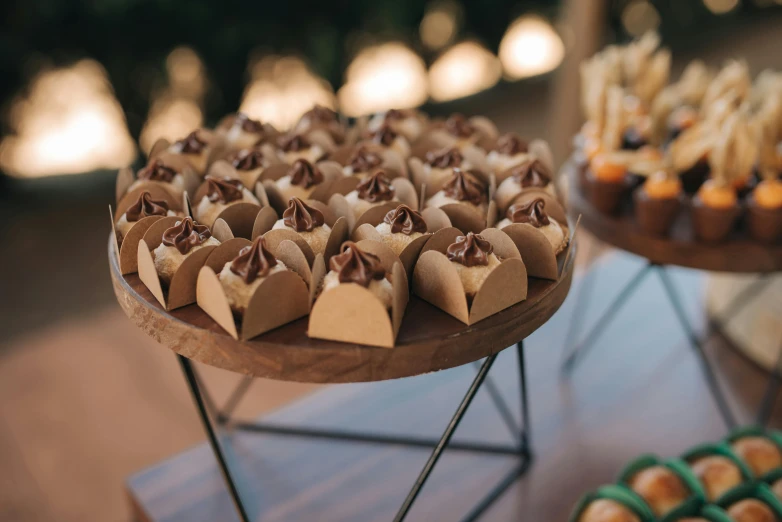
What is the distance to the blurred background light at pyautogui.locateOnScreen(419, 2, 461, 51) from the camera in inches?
163

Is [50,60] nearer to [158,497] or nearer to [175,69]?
[175,69]

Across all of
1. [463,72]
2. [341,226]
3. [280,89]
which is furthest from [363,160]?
[463,72]

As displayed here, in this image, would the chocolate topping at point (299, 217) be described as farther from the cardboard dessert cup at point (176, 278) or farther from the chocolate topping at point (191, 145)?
the chocolate topping at point (191, 145)

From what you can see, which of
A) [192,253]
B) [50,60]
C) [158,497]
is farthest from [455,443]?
[50,60]

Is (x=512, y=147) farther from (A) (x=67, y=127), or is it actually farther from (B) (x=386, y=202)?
(A) (x=67, y=127)

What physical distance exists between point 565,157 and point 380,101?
3.91ft

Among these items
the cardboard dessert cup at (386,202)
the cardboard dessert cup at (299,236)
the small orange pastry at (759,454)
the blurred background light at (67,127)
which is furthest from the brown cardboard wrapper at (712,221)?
the blurred background light at (67,127)

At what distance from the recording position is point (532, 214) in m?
1.15

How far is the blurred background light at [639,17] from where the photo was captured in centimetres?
521

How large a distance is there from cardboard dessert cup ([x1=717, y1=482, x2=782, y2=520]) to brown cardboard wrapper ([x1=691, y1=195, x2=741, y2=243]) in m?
0.50

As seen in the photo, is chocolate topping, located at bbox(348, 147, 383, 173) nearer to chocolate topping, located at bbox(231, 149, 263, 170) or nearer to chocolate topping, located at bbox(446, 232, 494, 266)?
chocolate topping, located at bbox(231, 149, 263, 170)

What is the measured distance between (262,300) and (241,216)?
0.27m

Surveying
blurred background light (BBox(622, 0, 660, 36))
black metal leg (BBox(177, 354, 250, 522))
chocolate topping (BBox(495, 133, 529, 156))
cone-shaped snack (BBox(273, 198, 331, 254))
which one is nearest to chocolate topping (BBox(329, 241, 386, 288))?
cone-shaped snack (BBox(273, 198, 331, 254))

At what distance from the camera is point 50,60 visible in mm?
3188
